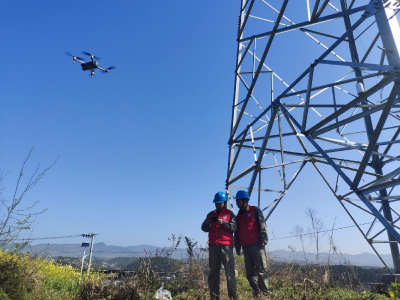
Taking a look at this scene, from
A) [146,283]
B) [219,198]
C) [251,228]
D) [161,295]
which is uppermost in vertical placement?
[219,198]

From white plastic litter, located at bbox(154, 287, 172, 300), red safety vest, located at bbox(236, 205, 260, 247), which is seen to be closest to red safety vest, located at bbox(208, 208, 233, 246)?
red safety vest, located at bbox(236, 205, 260, 247)

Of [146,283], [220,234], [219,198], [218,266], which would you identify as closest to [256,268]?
[218,266]

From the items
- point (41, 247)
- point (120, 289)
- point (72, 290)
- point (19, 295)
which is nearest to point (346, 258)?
point (120, 289)

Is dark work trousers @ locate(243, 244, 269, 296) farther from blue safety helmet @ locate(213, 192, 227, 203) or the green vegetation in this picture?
blue safety helmet @ locate(213, 192, 227, 203)

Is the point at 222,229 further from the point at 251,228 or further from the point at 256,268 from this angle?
the point at 256,268

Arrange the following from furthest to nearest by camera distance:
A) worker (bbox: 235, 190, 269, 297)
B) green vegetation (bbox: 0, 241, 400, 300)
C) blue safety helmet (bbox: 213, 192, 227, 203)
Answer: blue safety helmet (bbox: 213, 192, 227, 203) < worker (bbox: 235, 190, 269, 297) < green vegetation (bbox: 0, 241, 400, 300)

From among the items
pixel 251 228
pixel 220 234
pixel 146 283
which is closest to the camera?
pixel 146 283

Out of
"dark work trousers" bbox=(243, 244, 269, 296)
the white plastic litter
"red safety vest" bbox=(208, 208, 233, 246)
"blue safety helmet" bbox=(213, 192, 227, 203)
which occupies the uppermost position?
"blue safety helmet" bbox=(213, 192, 227, 203)

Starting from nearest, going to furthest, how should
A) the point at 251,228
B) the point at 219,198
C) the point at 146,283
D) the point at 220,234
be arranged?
the point at 146,283, the point at 220,234, the point at 251,228, the point at 219,198
